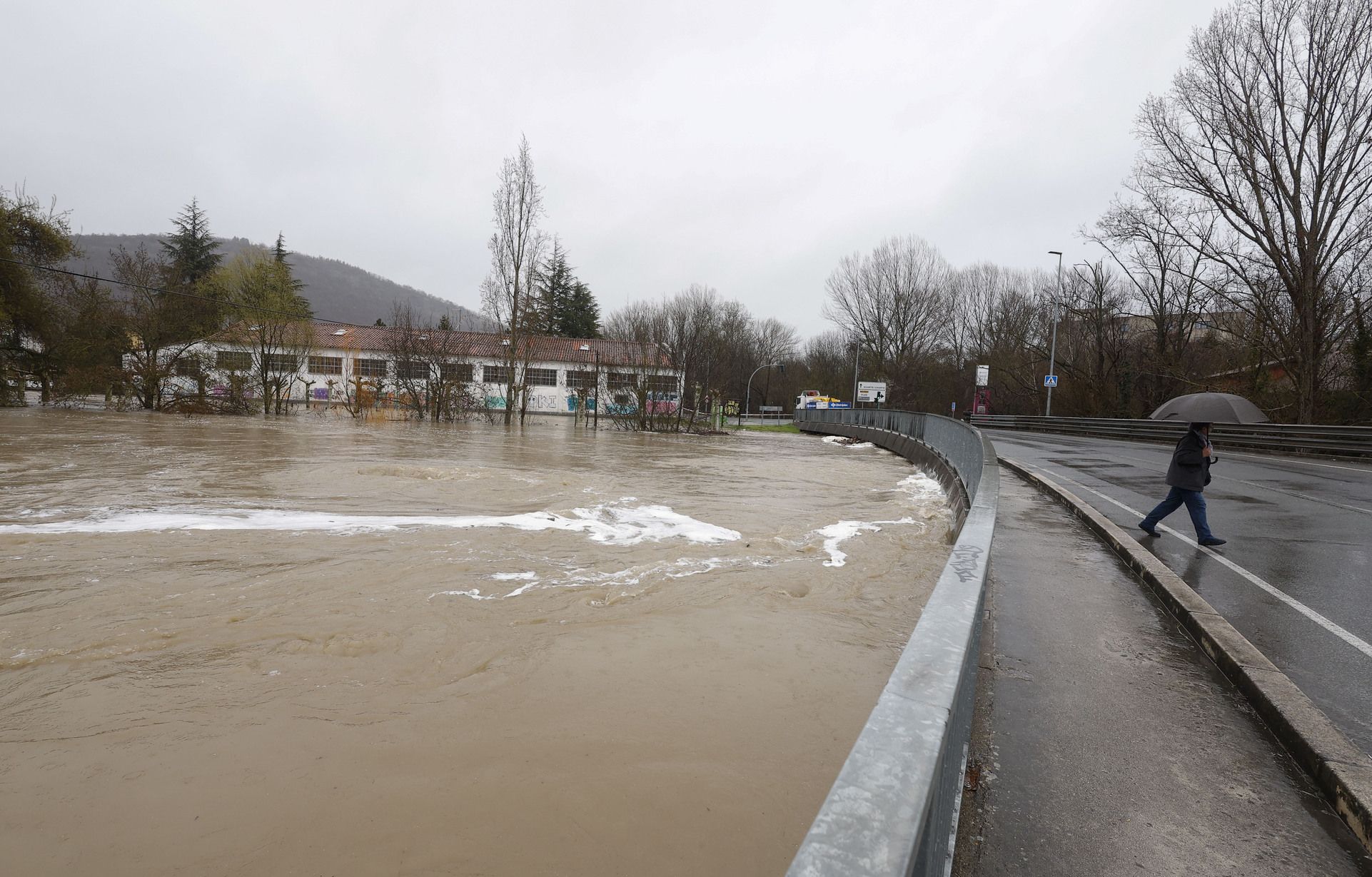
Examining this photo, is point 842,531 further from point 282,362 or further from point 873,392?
point 873,392

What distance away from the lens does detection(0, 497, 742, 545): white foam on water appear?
8.36 metres

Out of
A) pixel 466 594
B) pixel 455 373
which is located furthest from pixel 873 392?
pixel 466 594

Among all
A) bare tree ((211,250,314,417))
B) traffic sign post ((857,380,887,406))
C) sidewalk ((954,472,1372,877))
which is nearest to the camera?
sidewalk ((954,472,1372,877))

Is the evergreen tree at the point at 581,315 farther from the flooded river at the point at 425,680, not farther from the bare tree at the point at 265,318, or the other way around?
the flooded river at the point at 425,680

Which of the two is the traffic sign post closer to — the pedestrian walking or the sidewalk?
the pedestrian walking

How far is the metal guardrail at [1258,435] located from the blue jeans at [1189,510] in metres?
4.01

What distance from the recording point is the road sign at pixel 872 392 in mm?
56438

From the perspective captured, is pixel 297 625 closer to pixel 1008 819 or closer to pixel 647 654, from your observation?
pixel 647 654

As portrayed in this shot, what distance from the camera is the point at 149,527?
326 inches

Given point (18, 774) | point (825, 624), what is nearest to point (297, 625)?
point (18, 774)

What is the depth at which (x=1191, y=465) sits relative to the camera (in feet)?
26.2

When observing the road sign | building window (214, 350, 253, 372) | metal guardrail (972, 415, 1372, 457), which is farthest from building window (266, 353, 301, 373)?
the road sign

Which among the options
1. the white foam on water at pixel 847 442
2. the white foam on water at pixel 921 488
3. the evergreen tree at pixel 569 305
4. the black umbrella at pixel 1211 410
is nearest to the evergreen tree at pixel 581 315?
the evergreen tree at pixel 569 305

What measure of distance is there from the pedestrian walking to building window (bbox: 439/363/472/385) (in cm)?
3496
